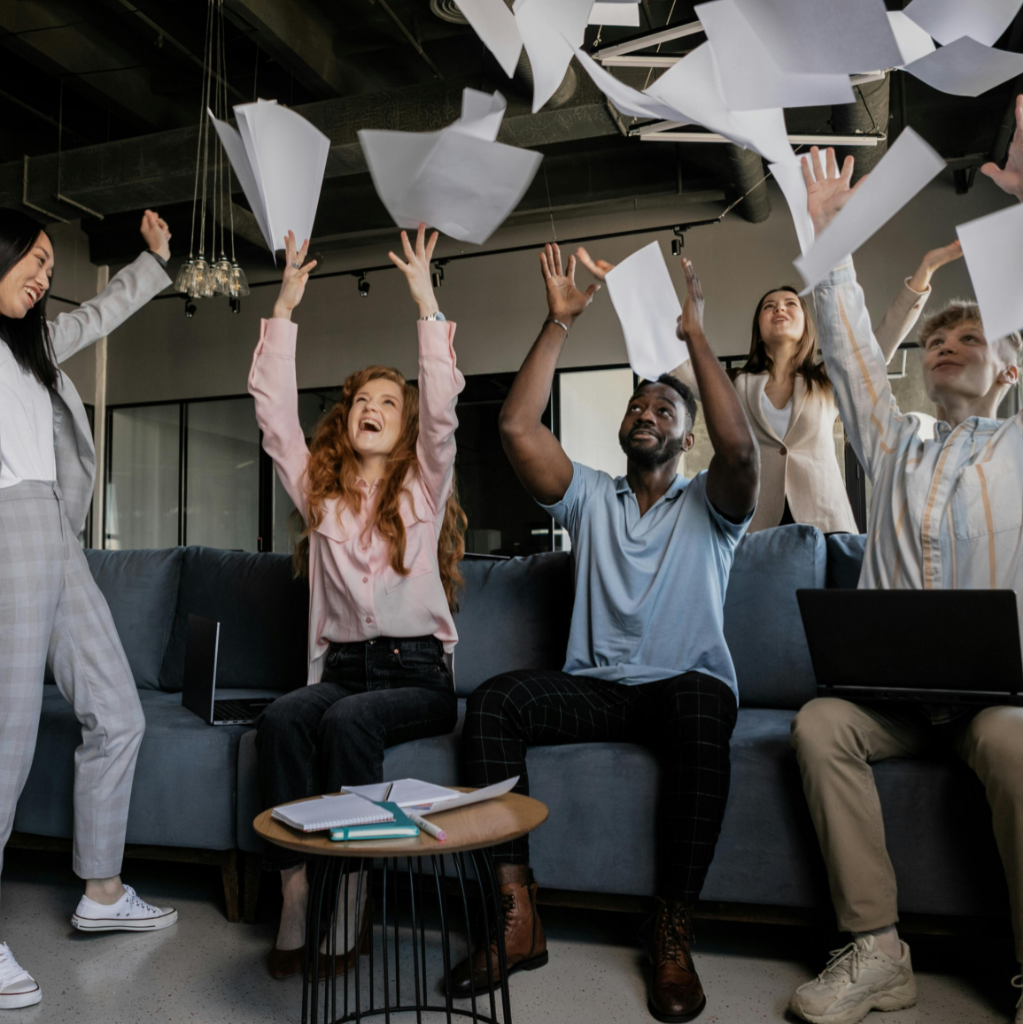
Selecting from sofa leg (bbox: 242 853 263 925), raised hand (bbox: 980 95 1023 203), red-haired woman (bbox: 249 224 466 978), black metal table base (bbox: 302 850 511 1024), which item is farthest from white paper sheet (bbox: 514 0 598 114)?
sofa leg (bbox: 242 853 263 925)

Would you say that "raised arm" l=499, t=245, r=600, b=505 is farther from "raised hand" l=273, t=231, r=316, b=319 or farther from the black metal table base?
the black metal table base

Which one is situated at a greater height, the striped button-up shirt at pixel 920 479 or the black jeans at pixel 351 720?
the striped button-up shirt at pixel 920 479

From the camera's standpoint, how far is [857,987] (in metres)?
1.48

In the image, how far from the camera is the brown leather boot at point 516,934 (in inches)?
62.4

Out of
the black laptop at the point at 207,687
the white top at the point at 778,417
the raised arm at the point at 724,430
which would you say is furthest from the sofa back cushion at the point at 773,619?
the black laptop at the point at 207,687

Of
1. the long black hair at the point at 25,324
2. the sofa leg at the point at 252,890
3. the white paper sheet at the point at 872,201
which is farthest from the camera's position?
the sofa leg at the point at 252,890

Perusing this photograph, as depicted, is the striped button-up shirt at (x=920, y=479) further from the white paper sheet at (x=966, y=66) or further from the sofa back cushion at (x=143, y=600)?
the sofa back cushion at (x=143, y=600)

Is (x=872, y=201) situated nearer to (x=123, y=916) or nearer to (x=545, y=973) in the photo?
(x=545, y=973)

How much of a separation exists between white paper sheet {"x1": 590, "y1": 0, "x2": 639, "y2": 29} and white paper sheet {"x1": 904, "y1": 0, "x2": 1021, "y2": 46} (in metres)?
0.20

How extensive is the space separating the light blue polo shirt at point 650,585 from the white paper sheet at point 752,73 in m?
1.48

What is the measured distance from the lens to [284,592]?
105 inches

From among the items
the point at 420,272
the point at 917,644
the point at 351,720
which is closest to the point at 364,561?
the point at 351,720

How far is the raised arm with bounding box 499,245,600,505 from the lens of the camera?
2.00 metres

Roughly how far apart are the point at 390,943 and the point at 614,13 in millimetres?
1749
